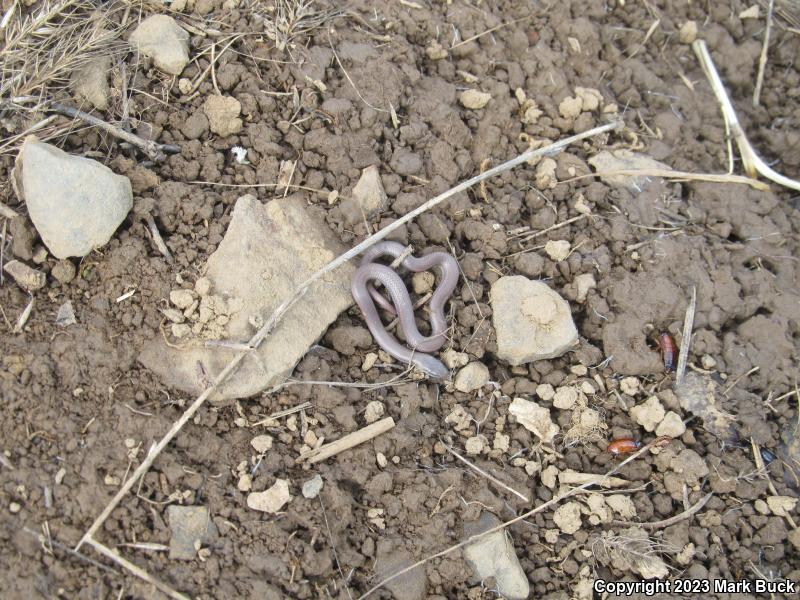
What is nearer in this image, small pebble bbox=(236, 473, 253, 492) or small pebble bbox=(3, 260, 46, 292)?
small pebble bbox=(236, 473, 253, 492)

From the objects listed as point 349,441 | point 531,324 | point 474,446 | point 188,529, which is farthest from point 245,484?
point 531,324

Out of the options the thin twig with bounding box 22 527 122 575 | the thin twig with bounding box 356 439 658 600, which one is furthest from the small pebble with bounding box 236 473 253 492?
the thin twig with bounding box 356 439 658 600

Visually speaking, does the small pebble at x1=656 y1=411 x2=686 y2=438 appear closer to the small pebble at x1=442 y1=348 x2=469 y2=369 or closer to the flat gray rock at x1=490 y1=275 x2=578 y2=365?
the flat gray rock at x1=490 y1=275 x2=578 y2=365

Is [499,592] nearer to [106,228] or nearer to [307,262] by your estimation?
[307,262]

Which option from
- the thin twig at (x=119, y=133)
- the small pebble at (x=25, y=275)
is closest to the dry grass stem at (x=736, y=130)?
the thin twig at (x=119, y=133)

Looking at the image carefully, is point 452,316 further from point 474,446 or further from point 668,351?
point 668,351

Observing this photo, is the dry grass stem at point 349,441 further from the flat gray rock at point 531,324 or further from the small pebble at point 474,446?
→ the flat gray rock at point 531,324
